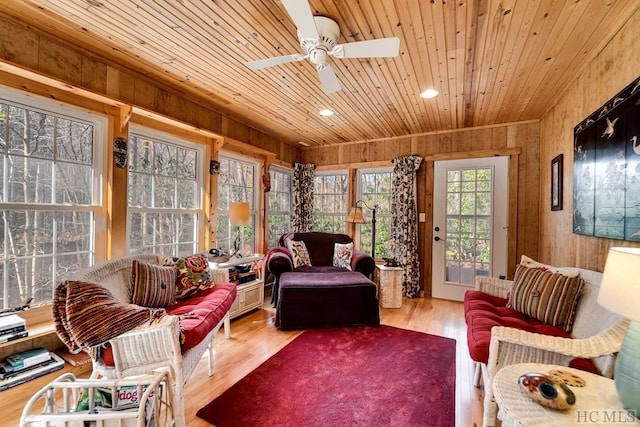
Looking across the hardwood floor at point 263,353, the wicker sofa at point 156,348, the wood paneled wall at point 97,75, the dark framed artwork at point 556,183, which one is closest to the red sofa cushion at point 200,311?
the wicker sofa at point 156,348

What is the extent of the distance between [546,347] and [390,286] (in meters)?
2.29

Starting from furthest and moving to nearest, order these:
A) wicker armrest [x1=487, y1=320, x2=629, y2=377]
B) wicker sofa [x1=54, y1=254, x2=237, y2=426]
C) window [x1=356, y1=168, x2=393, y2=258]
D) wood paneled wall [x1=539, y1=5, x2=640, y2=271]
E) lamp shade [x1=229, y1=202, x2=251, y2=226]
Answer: window [x1=356, y1=168, x2=393, y2=258] → lamp shade [x1=229, y1=202, x2=251, y2=226] → wood paneled wall [x1=539, y1=5, x2=640, y2=271] → wicker sofa [x1=54, y1=254, x2=237, y2=426] → wicker armrest [x1=487, y1=320, x2=629, y2=377]

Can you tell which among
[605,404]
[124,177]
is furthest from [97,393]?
[605,404]

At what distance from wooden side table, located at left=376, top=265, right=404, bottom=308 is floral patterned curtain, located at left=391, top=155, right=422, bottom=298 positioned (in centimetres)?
55

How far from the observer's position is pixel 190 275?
2418 mm

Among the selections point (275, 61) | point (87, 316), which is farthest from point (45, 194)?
point (275, 61)

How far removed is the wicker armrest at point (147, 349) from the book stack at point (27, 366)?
92 cm

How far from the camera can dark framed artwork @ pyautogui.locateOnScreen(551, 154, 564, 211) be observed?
9.14ft

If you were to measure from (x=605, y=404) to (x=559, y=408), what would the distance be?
19 centimetres

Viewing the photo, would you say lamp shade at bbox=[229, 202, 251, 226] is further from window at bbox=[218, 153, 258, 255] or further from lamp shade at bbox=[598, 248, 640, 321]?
lamp shade at bbox=[598, 248, 640, 321]

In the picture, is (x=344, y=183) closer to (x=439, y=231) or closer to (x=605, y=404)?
(x=439, y=231)

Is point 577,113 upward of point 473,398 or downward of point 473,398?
upward

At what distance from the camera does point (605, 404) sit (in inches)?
40.3

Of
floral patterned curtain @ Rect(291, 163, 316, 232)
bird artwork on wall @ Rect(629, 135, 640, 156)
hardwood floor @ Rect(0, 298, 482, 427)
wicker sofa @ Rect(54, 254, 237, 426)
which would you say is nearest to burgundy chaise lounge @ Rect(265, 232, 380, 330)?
hardwood floor @ Rect(0, 298, 482, 427)
